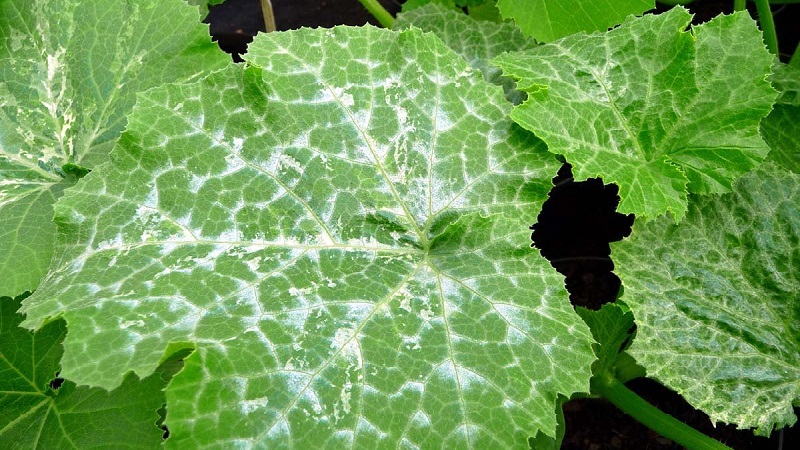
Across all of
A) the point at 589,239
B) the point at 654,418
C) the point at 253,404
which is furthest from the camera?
the point at 589,239

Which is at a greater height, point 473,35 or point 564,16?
point 564,16

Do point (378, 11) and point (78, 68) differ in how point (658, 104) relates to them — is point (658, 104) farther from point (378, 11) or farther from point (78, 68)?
point (78, 68)

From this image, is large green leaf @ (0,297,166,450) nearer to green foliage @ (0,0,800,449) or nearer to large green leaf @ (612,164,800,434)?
green foliage @ (0,0,800,449)

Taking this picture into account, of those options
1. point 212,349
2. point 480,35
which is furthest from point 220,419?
point 480,35

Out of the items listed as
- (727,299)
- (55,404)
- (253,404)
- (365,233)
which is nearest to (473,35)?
(365,233)

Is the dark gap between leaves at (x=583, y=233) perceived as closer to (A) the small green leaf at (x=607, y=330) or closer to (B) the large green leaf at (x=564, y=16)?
(A) the small green leaf at (x=607, y=330)

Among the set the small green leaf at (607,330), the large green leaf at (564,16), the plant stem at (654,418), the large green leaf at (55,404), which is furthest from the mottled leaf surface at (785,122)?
the large green leaf at (55,404)
